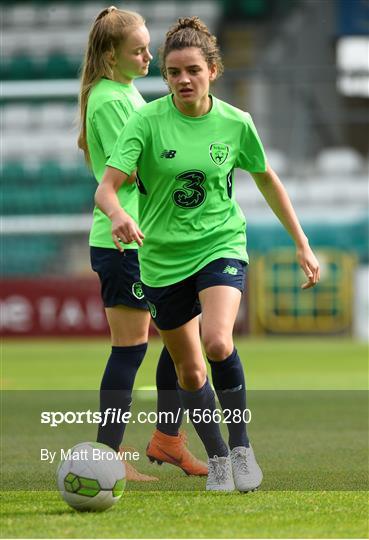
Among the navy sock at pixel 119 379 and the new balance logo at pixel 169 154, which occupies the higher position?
the new balance logo at pixel 169 154

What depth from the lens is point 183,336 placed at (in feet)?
14.7

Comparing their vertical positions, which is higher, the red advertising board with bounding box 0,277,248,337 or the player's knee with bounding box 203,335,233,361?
the player's knee with bounding box 203,335,233,361

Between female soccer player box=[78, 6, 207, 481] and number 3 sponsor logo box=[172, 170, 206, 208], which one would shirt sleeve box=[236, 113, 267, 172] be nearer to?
number 3 sponsor logo box=[172, 170, 206, 208]

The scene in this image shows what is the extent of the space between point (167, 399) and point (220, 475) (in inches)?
26.3

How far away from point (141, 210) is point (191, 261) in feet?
1.00

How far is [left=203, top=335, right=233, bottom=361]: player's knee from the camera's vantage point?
4242 millimetres

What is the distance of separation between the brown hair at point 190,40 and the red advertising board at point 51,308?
13193 millimetres

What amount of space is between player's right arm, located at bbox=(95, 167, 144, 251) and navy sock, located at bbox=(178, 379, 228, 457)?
77 cm

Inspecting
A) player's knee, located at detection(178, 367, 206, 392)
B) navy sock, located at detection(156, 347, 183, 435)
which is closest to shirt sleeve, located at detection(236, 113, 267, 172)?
player's knee, located at detection(178, 367, 206, 392)

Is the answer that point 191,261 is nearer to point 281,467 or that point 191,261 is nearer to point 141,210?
point 141,210

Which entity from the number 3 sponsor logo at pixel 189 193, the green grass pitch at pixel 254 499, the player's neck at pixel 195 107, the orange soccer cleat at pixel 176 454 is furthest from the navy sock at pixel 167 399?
the player's neck at pixel 195 107

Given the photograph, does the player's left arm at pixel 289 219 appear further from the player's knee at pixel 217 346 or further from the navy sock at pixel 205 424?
the navy sock at pixel 205 424

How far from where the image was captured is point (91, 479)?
388 centimetres

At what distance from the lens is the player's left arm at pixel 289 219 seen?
4.48 metres
